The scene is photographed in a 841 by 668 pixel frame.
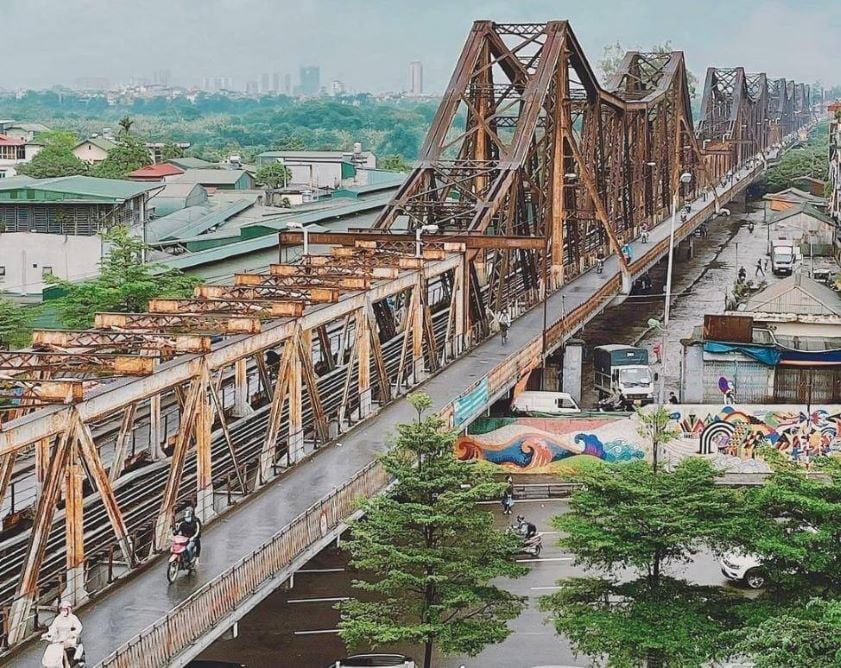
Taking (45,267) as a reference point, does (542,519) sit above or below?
below

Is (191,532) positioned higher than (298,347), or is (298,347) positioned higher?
(298,347)

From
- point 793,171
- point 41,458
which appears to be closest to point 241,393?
point 41,458

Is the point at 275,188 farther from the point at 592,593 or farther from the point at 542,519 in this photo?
Result: the point at 592,593

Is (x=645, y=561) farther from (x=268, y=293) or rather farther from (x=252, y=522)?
(x=268, y=293)

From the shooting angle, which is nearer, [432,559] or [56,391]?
[56,391]

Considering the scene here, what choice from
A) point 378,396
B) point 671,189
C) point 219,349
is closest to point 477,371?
point 378,396

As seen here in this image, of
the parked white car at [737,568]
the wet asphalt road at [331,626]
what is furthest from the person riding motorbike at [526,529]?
the parked white car at [737,568]
